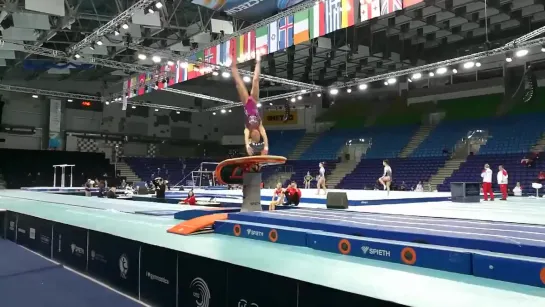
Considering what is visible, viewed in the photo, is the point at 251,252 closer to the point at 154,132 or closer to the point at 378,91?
the point at 378,91

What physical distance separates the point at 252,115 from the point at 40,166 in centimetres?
2291

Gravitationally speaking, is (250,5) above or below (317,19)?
above

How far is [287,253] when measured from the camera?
149 inches

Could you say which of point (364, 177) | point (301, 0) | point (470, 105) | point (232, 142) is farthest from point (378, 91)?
point (301, 0)

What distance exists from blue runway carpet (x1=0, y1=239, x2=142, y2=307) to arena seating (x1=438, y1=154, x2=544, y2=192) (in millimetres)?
17969

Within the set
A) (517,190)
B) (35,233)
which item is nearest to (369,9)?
(35,233)

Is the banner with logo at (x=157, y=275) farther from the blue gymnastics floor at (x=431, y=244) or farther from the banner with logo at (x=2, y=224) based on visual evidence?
the banner with logo at (x=2, y=224)

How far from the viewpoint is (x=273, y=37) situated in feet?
39.8

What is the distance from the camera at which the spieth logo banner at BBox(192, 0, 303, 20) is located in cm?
1115

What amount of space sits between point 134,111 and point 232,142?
26.2 ft

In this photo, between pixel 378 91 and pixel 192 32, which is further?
pixel 378 91

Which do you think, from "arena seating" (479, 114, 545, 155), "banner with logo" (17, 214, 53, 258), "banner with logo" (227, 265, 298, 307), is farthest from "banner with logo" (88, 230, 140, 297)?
"arena seating" (479, 114, 545, 155)

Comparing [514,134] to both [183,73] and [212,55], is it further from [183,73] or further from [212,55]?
[183,73]

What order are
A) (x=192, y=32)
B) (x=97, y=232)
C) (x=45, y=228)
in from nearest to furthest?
(x=97, y=232)
(x=45, y=228)
(x=192, y=32)
